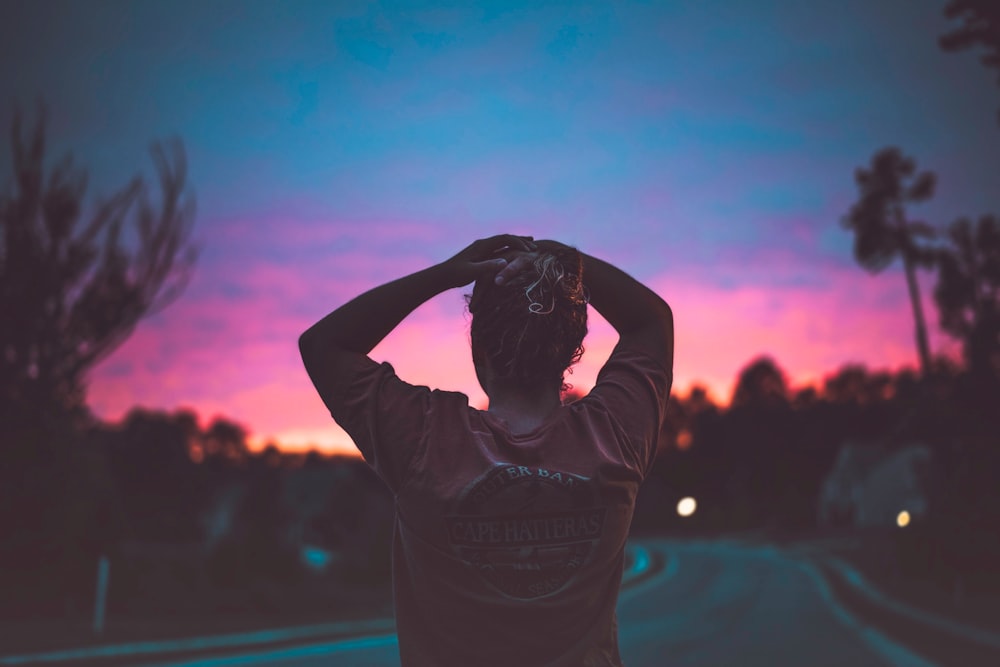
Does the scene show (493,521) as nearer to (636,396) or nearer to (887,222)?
(636,396)

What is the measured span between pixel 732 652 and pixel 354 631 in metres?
7.11

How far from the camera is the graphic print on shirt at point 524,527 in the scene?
5.04ft

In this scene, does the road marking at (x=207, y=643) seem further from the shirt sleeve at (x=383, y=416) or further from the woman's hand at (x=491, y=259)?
the woman's hand at (x=491, y=259)

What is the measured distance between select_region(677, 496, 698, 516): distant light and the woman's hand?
3.48ft

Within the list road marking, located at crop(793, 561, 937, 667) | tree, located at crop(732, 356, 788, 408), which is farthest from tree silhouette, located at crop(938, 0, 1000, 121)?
tree, located at crop(732, 356, 788, 408)

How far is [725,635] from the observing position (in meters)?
18.7

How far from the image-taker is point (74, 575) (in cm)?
1780

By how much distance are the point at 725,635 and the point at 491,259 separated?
1863 centimetres

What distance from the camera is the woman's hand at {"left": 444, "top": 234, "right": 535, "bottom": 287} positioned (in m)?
1.68

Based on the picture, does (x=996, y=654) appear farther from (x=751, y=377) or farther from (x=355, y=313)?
(x=751, y=377)

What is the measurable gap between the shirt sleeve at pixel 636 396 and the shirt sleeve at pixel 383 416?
0.34m

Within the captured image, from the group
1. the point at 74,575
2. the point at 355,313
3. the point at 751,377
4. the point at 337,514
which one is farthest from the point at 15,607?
the point at 751,377

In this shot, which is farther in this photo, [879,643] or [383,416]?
[879,643]

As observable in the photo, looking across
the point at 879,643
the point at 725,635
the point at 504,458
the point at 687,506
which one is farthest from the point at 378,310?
the point at 725,635
